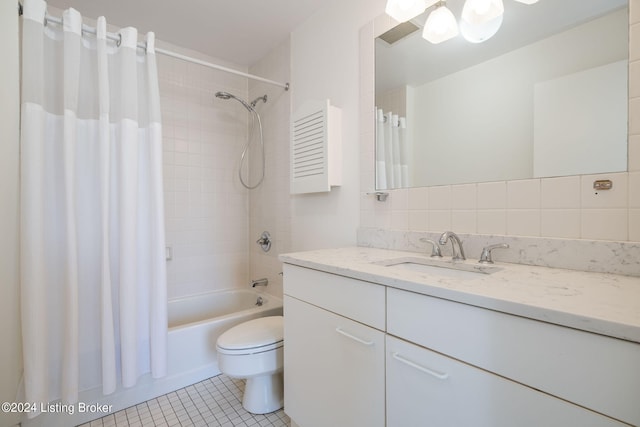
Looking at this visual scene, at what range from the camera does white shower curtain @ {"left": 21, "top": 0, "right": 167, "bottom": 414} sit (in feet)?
3.92

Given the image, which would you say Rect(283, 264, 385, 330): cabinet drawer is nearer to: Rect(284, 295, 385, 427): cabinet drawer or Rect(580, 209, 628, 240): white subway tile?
Rect(284, 295, 385, 427): cabinet drawer

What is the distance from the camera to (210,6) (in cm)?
177

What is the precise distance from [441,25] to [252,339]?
1.71 m

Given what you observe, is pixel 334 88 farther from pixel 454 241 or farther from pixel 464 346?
pixel 464 346

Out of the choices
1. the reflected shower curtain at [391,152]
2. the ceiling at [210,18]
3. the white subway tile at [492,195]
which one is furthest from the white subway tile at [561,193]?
the ceiling at [210,18]

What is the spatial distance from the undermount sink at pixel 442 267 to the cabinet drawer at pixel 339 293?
19 centimetres

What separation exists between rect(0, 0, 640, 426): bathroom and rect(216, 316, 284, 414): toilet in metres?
0.64

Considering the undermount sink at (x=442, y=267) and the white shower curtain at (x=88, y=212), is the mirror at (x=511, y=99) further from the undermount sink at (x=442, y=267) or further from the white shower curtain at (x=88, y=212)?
the white shower curtain at (x=88, y=212)

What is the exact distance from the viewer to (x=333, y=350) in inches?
39.8

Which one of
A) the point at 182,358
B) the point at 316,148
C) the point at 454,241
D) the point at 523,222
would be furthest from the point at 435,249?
the point at 182,358

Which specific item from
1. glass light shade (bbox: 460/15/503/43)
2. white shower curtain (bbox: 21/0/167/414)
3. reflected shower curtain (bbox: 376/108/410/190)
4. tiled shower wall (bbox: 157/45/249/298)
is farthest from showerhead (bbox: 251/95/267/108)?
glass light shade (bbox: 460/15/503/43)

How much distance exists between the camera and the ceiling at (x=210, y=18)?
175 cm

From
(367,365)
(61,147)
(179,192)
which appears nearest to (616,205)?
(367,365)

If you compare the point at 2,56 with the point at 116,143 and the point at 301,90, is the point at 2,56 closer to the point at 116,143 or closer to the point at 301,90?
the point at 116,143
